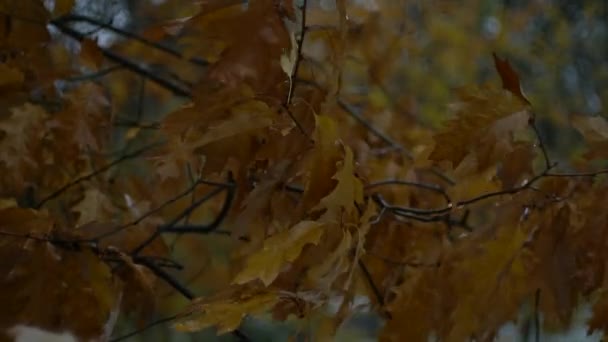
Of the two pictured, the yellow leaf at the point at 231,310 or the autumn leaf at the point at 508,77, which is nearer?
the yellow leaf at the point at 231,310

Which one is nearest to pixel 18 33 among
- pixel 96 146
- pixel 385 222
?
pixel 96 146

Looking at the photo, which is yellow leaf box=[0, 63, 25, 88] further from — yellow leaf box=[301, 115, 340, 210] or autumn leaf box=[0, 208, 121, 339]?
yellow leaf box=[301, 115, 340, 210]

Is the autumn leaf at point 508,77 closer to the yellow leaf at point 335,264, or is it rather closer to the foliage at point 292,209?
the foliage at point 292,209

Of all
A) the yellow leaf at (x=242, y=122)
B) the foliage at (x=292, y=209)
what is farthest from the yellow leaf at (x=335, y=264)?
the yellow leaf at (x=242, y=122)

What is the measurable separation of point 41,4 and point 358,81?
5.24ft

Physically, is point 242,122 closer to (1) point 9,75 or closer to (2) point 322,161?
(2) point 322,161

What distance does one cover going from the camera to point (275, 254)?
78cm

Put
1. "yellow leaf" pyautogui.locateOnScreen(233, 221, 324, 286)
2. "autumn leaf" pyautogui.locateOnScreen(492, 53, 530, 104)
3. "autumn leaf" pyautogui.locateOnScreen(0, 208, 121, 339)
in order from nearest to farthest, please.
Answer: "yellow leaf" pyautogui.locateOnScreen(233, 221, 324, 286), "autumn leaf" pyautogui.locateOnScreen(492, 53, 530, 104), "autumn leaf" pyautogui.locateOnScreen(0, 208, 121, 339)

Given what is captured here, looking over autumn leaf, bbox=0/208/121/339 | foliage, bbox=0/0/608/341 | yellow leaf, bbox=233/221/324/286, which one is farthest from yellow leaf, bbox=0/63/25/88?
yellow leaf, bbox=233/221/324/286

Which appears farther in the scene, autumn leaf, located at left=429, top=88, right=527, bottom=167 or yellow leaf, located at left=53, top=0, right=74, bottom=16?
yellow leaf, located at left=53, top=0, right=74, bottom=16

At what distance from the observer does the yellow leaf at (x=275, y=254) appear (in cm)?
77

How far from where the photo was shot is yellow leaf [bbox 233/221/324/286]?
2.54 ft

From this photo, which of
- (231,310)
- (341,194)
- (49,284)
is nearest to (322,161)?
(341,194)

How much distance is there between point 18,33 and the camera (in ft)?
3.89
